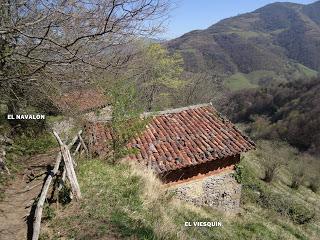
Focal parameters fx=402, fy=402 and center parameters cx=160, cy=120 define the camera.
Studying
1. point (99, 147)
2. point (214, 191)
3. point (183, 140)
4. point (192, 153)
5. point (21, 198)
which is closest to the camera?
point (21, 198)

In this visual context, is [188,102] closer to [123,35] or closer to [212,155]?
[212,155]

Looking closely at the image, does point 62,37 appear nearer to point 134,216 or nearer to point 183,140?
point 134,216

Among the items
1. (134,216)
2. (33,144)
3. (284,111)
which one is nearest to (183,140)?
(33,144)

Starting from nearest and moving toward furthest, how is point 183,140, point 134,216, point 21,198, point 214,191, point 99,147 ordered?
point 134,216
point 21,198
point 99,147
point 214,191
point 183,140

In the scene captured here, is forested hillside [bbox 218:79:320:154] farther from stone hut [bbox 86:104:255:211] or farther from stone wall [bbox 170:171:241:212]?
stone wall [bbox 170:171:241:212]

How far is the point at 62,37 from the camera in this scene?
27.3ft

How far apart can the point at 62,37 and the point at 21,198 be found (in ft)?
12.2

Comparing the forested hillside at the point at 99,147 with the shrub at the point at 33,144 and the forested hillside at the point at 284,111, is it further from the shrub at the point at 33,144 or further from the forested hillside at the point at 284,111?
the forested hillside at the point at 284,111

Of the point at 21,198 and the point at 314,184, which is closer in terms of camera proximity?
the point at 21,198

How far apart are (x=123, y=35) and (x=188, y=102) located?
33.3 metres

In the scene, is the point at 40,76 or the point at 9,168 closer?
the point at 40,76

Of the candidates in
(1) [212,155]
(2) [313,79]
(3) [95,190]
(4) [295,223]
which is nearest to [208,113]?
(1) [212,155]

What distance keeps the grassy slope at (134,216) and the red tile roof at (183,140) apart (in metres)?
1.66

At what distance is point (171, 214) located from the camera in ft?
32.5
